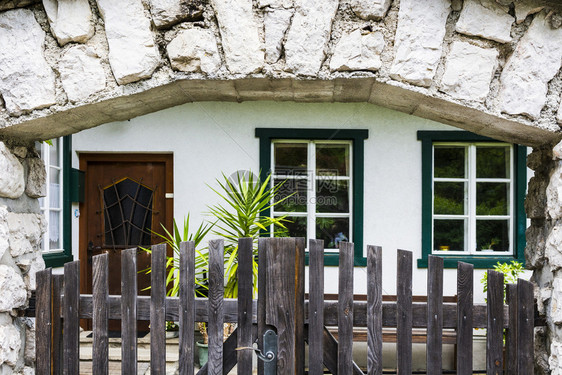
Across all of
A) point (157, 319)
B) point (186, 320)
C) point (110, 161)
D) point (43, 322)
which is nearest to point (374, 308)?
point (186, 320)

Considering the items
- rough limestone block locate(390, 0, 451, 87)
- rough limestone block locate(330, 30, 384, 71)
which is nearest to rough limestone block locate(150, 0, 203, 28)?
rough limestone block locate(330, 30, 384, 71)

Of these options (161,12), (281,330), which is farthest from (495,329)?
(161,12)

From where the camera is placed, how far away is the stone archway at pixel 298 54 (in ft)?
5.03

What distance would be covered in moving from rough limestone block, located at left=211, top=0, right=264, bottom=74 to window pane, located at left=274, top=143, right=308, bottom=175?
3.82 m

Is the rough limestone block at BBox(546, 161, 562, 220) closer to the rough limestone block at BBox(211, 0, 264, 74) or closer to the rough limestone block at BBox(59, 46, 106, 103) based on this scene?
the rough limestone block at BBox(211, 0, 264, 74)

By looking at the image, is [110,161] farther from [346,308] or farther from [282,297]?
[346,308]

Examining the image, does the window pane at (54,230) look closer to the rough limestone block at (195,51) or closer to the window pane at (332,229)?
the window pane at (332,229)

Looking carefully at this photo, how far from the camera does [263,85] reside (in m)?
1.67

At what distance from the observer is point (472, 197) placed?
5.31 metres

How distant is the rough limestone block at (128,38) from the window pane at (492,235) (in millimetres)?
4761

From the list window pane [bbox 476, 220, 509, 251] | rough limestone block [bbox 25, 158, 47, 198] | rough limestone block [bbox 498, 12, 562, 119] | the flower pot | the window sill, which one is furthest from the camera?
window pane [bbox 476, 220, 509, 251]

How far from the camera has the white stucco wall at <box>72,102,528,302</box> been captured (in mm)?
5227

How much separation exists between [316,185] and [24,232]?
12.7ft

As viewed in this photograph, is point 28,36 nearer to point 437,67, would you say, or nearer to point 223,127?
point 437,67
